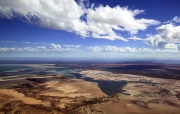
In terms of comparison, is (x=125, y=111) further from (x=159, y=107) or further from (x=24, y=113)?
(x=24, y=113)

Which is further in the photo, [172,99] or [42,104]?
[172,99]

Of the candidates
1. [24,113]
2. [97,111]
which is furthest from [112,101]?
[24,113]

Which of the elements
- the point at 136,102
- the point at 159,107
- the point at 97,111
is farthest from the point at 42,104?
the point at 159,107

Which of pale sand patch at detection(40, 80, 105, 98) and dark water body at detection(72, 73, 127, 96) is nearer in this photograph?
pale sand patch at detection(40, 80, 105, 98)

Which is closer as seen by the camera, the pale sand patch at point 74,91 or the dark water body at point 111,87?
the pale sand patch at point 74,91

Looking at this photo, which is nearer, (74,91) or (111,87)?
(74,91)

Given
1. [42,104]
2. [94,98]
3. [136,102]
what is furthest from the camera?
[94,98]

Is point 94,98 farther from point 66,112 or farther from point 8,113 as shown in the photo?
point 8,113

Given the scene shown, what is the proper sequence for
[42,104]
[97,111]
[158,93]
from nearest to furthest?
[97,111] → [42,104] → [158,93]

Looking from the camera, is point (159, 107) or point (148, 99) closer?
point (159, 107)
